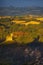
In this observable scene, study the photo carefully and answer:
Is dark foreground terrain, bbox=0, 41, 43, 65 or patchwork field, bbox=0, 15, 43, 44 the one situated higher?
patchwork field, bbox=0, 15, 43, 44

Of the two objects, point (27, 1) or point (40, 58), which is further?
point (27, 1)

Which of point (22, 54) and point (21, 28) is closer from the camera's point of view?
point (22, 54)

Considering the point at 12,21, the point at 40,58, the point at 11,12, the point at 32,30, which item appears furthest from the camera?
the point at 11,12

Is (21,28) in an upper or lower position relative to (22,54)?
upper

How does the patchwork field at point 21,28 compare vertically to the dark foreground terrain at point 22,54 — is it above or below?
above

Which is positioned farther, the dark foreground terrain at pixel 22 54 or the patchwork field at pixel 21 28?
the patchwork field at pixel 21 28

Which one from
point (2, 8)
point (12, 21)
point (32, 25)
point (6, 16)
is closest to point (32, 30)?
point (32, 25)

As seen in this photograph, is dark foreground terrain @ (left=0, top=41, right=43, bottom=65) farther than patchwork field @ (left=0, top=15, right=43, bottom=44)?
No

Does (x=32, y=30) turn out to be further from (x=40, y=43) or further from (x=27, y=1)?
(x=27, y=1)
